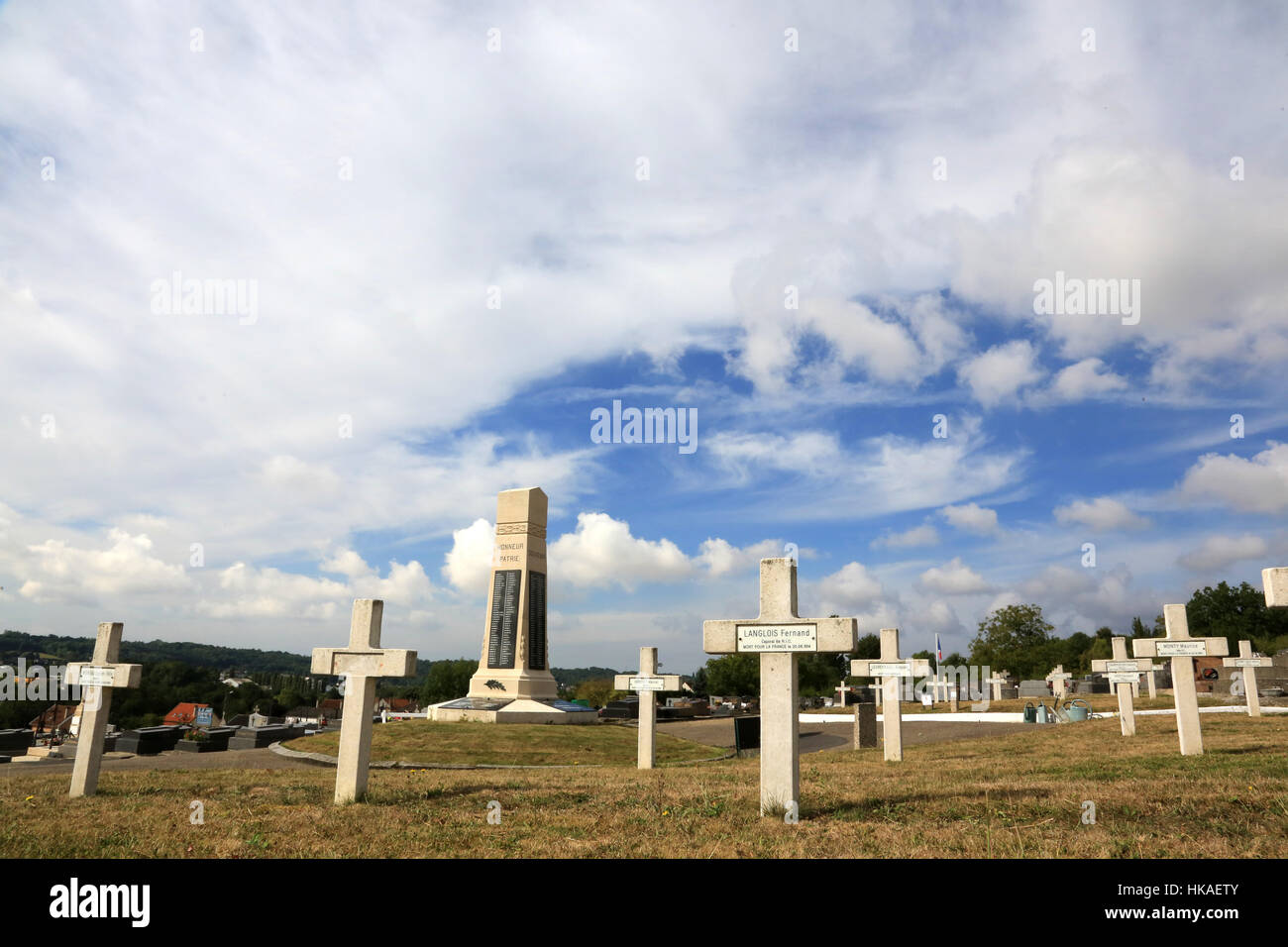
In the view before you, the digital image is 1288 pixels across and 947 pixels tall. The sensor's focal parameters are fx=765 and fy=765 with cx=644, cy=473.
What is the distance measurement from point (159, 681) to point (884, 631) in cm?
10677

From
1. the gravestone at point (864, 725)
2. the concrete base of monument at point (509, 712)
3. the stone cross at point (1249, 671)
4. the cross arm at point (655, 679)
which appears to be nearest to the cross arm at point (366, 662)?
the cross arm at point (655, 679)

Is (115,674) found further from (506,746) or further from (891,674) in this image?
(891,674)

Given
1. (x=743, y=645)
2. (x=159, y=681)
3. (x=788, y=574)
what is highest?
(x=788, y=574)

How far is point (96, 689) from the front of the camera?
1163 centimetres

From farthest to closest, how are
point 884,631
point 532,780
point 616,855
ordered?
point 884,631 → point 532,780 → point 616,855

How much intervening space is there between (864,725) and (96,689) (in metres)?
17.9

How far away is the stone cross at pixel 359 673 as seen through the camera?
9.11 meters

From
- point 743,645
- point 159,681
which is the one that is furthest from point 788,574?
point 159,681

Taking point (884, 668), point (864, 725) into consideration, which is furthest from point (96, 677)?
point (864, 725)

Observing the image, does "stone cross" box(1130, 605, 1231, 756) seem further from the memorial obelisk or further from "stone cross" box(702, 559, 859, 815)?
the memorial obelisk

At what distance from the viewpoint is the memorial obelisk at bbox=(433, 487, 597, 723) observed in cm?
3014

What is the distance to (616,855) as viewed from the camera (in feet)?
17.8

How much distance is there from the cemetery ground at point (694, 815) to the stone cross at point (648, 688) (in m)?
5.30
